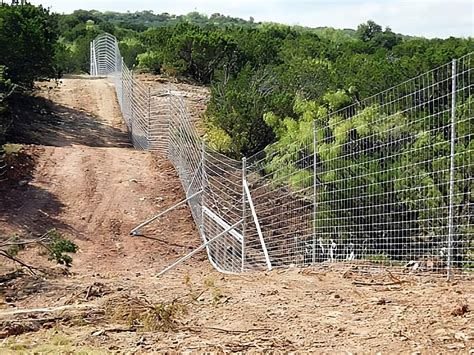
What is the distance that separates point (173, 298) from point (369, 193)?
2.42 metres

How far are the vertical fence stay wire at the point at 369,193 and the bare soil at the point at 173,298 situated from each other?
1.29ft

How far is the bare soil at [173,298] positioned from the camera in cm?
528

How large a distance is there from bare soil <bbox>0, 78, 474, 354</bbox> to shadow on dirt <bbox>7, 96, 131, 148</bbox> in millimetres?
3915

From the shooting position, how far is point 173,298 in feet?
23.0

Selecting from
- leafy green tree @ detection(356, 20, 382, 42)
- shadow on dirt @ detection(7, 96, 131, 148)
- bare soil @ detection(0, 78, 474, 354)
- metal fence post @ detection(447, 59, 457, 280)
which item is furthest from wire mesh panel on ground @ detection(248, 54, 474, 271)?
leafy green tree @ detection(356, 20, 382, 42)

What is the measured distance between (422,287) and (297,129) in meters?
8.19

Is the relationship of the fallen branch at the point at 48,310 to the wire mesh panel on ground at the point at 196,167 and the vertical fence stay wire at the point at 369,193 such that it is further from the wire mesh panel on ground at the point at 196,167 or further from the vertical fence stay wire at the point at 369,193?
the wire mesh panel on ground at the point at 196,167

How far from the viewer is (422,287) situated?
6.47 metres

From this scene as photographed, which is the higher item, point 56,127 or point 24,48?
point 24,48

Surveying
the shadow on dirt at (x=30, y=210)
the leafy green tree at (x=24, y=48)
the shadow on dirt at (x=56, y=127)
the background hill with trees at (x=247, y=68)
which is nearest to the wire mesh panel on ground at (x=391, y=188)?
the shadow on dirt at (x=30, y=210)

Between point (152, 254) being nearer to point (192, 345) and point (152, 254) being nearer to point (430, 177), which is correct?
point (430, 177)

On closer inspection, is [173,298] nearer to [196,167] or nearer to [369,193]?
[369,193]

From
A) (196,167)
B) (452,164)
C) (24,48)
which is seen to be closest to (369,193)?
(452,164)

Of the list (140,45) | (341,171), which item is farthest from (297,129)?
(140,45)
